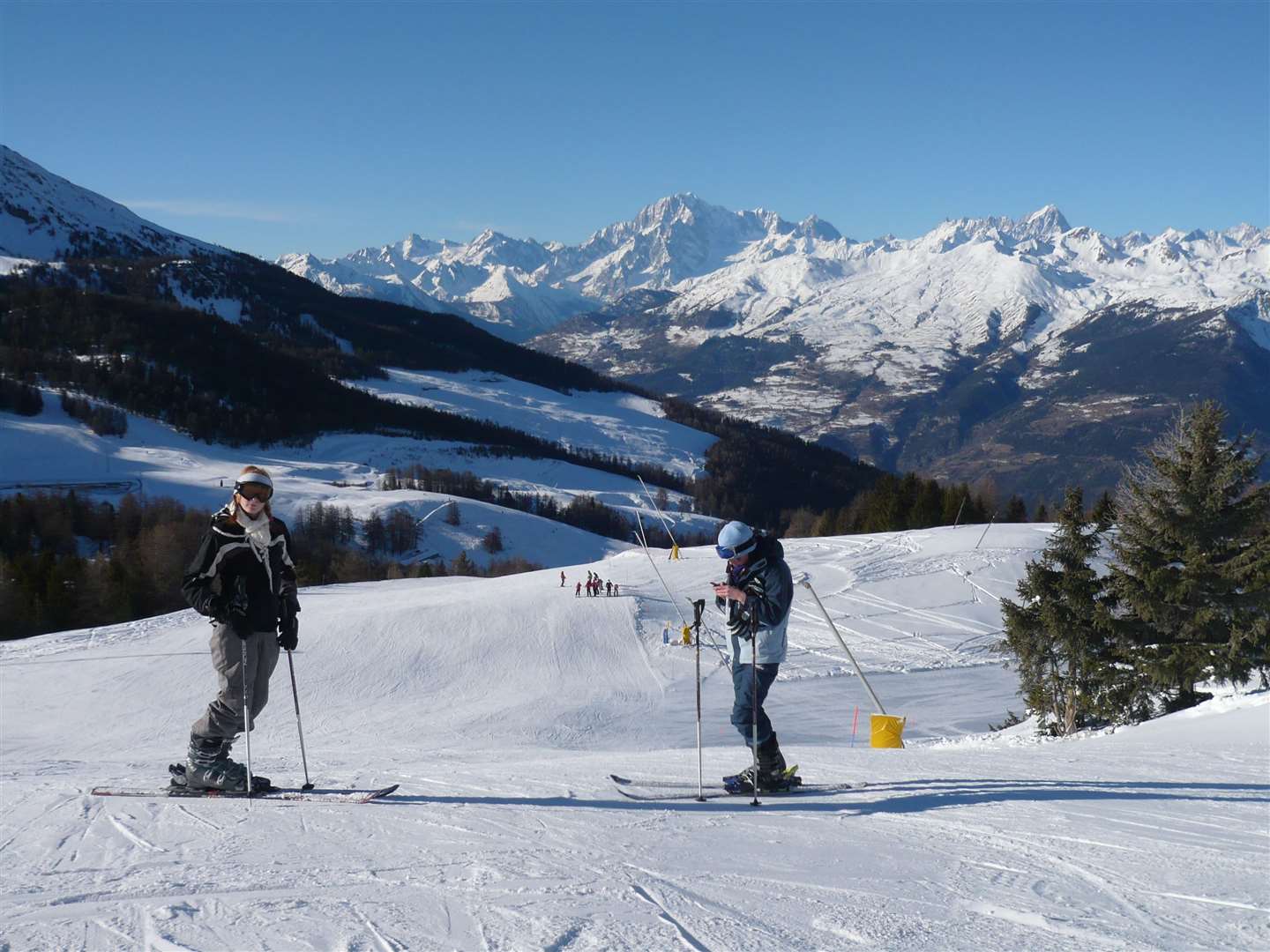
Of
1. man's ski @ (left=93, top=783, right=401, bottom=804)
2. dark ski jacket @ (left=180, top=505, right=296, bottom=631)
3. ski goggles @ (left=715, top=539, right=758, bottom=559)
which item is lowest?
man's ski @ (left=93, top=783, right=401, bottom=804)

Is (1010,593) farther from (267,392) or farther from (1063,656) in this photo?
(267,392)

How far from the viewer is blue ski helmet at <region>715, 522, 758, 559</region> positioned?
8.03 metres

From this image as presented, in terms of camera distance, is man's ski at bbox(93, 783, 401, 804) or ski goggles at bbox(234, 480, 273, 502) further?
man's ski at bbox(93, 783, 401, 804)

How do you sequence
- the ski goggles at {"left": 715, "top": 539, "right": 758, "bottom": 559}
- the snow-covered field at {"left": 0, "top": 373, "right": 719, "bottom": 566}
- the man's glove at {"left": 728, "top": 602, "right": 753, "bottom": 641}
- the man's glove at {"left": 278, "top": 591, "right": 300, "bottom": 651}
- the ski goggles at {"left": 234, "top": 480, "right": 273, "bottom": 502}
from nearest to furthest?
1. the ski goggles at {"left": 234, "top": 480, "right": 273, "bottom": 502}
2. the man's glove at {"left": 278, "top": 591, "right": 300, "bottom": 651}
3. the ski goggles at {"left": 715, "top": 539, "right": 758, "bottom": 559}
4. the man's glove at {"left": 728, "top": 602, "right": 753, "bottom": 641}
5. the snow-covered field at {"left": 0, "top": 373, "right": 719, "bottom": 566}

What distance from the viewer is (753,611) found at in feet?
26.5

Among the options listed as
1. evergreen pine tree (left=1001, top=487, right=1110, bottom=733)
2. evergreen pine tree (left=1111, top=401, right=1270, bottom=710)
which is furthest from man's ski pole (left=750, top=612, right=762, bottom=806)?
evergreen pine tree (left=1001, top=487, right=1110, bottom=733)

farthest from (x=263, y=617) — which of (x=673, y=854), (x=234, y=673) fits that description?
(x=673, y=854)

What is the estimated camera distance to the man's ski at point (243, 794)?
7871 mm

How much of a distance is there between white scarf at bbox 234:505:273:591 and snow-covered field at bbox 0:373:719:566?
89.5 meters

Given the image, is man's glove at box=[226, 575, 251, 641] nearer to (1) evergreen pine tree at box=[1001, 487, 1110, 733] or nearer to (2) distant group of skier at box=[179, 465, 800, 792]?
(2) distant group of skier at box=[179, 465, 800, 792]

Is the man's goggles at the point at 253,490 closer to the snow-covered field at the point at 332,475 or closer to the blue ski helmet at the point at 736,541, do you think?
the blue ski helmet at the point at 736,541

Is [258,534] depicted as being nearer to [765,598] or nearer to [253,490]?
[253,490]

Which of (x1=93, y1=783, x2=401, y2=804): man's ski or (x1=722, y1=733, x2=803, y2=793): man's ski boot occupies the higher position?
(x1=722, y1=733, x2=803, y2=793): man's ski boot

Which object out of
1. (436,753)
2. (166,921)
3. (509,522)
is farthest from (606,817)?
(509,522)
